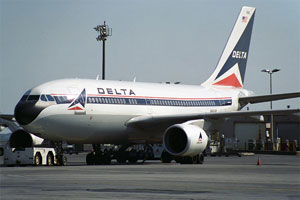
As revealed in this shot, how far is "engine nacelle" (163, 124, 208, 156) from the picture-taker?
32375mm

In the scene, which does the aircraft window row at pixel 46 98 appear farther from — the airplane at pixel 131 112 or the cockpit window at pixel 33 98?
the cockpit window at pixel 33 98

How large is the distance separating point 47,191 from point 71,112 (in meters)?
15.8

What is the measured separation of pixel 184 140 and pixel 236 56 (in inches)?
483

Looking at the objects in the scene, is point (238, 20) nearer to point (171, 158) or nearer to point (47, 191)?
point (171, 158)

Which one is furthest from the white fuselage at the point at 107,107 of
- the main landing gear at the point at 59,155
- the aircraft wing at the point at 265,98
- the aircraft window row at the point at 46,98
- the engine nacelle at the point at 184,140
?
the engine nacelle at the point at 184,140

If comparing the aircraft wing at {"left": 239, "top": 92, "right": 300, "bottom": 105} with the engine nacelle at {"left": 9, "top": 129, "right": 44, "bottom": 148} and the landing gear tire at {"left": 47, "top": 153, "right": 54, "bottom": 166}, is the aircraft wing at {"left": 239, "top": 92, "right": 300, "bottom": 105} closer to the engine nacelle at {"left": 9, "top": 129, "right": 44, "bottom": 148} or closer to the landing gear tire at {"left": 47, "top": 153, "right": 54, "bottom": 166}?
the landing gear tire at {"left": 47, "top": 153, "right": 54, "bottom": 166}

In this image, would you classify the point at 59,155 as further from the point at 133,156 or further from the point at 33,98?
the point at 133,156

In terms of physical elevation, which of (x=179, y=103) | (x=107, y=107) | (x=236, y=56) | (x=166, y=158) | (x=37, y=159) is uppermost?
(x=236, y=56)

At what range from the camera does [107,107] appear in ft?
109

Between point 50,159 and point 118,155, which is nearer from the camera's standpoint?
point 50,159

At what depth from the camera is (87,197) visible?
47.2ft

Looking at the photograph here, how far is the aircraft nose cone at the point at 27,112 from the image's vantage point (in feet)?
99.1

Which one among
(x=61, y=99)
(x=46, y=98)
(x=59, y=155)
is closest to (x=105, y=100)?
(x=61, y=99)

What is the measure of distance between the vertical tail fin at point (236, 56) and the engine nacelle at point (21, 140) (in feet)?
41.9
